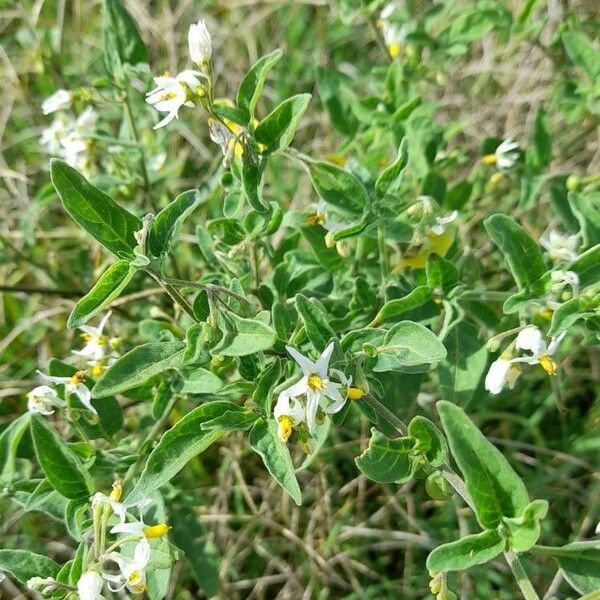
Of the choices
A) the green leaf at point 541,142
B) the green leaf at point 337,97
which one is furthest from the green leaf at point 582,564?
the green leaf at point 337,97

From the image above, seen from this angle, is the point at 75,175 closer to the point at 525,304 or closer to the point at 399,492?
the point at 525,304

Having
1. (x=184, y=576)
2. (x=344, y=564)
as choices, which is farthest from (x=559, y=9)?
(x=184, y=576)

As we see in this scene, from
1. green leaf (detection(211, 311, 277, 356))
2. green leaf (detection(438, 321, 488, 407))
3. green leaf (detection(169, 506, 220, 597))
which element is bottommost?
green leaf (detection(169, 506, 220, 597))

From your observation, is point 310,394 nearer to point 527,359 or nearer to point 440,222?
point 527,359

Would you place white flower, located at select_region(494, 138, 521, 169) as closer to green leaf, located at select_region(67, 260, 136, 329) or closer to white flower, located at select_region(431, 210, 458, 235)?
white flower, located at select_region(431, 210, 458, 235)

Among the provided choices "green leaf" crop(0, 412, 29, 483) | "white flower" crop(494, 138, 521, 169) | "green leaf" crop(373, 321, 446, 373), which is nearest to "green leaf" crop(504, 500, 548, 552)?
"green leaf" crop(373, 321, 446, 373)

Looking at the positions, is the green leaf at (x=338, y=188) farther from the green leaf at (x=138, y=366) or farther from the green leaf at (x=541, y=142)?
the green leaf at (x=541, y=142)
